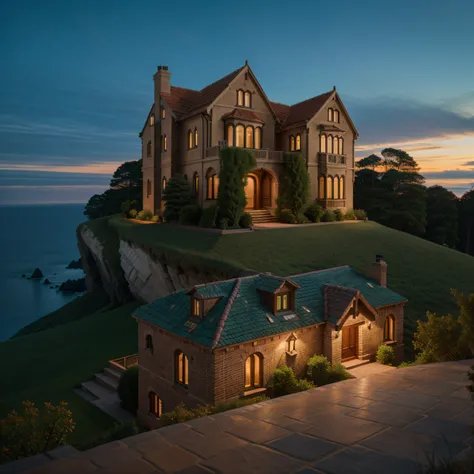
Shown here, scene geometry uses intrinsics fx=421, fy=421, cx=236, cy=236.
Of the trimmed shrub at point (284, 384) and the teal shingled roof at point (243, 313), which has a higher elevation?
the teal shingled roof at point (243, 313)

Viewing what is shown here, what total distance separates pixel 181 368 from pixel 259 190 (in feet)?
92.7

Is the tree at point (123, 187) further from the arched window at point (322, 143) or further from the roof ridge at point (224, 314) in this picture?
the roof ridge at point (224, 314)

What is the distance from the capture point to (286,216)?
1564 inches

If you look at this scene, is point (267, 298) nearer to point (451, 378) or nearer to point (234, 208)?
point (451, 378)

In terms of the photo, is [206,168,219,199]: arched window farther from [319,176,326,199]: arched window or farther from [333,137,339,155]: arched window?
[333,137,339,155]: arched window

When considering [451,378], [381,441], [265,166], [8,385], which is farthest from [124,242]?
[381,441]

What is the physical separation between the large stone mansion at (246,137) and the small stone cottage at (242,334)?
→ 2101 centimetres

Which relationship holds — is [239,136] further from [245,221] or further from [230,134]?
[245,221]

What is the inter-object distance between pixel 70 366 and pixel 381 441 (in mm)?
23368

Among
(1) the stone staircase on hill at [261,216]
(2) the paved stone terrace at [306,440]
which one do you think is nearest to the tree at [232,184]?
(1) the stone staircase on hill at [261,216]

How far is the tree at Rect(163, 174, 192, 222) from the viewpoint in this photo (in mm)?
Result: 40188

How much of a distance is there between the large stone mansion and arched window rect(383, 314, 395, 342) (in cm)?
2112

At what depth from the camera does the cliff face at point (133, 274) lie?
100ft

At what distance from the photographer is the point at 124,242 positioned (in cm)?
3953
